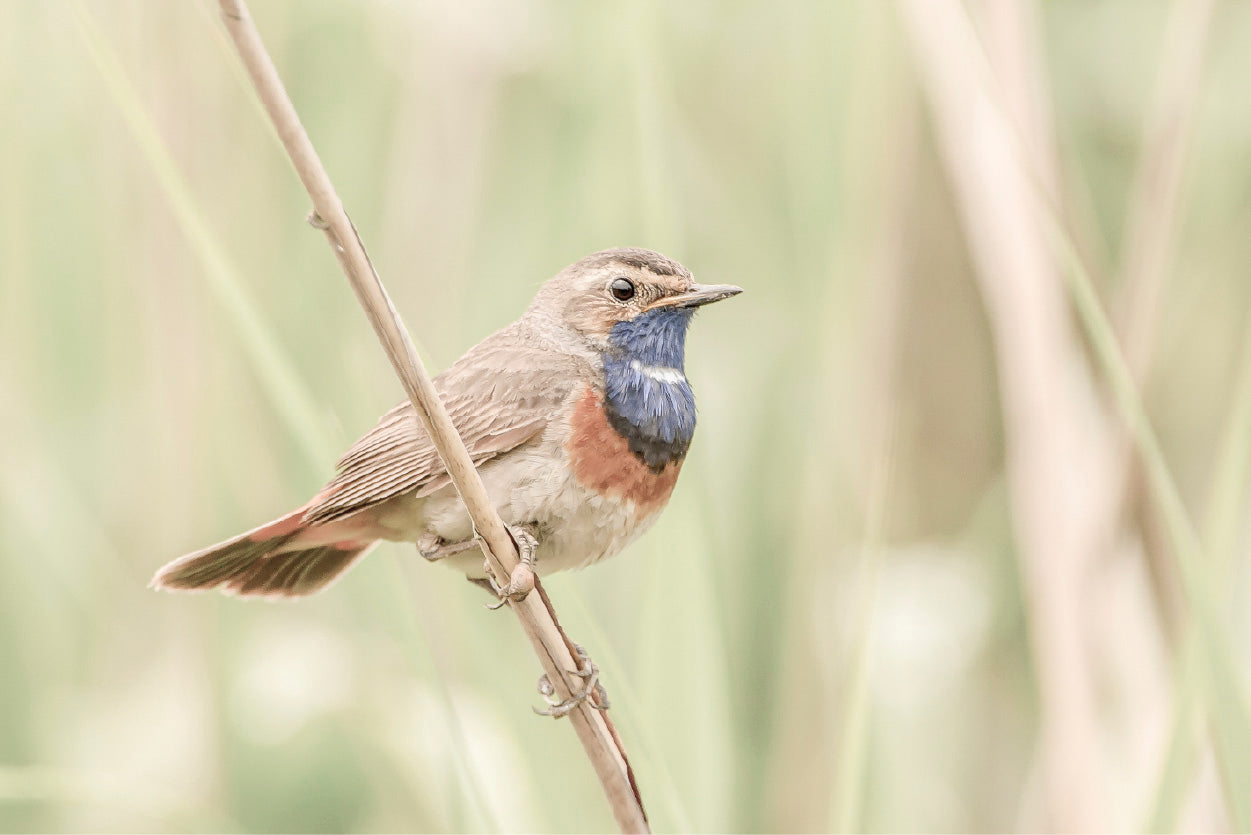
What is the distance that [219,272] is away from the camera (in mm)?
1720

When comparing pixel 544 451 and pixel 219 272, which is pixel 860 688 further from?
pixel 219 272

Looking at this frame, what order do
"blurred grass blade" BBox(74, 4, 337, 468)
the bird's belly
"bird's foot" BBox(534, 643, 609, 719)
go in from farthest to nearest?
1. the bird's belly
2. "bird's foot" BBox(534, 643, 609, 719)
3. "blurred grass blade" BBox(74, 4, 337, 468)

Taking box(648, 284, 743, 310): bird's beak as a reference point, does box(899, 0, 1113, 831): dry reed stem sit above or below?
below

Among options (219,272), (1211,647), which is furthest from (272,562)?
(1211,647)

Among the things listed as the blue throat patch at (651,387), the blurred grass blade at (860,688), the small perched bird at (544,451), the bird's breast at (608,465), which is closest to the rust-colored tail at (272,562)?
the small perched bird at (544,451)

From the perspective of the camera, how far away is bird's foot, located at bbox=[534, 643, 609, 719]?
5.98ft

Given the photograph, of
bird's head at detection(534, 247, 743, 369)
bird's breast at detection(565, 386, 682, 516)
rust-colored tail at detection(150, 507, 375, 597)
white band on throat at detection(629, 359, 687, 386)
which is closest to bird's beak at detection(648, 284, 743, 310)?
bird's head at detection(534, 247, 743, 369)

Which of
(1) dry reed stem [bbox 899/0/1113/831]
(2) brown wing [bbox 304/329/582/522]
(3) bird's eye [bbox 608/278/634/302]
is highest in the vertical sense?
(3) bird's eye [bbox 608/278/634/302]

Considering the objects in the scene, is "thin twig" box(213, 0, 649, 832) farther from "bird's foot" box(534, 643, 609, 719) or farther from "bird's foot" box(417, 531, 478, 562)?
"bird's foot" box(417, 531, 478, 562)

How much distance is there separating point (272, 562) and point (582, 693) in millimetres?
924

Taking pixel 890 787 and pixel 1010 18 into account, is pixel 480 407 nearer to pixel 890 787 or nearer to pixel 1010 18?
pixel 890 787

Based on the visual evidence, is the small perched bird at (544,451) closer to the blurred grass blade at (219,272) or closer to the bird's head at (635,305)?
the bird's head at (635,305)

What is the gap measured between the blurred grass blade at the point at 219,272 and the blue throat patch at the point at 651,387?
0.66 metres

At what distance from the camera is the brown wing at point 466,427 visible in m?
2.25
